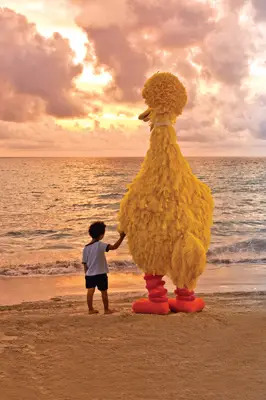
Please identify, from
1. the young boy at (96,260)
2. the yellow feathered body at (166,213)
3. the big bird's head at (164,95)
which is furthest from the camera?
the young boy at (96,260)

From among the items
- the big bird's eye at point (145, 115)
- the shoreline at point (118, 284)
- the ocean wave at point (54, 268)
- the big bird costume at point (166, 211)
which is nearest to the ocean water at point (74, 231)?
the ocean wave at point (54, 268)

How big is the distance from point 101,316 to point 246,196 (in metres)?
28.0

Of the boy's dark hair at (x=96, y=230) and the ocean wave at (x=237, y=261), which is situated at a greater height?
the boy's dark hair at (x=96, y=230)

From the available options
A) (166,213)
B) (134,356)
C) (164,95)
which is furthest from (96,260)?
(164,95)

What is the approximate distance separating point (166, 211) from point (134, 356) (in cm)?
154

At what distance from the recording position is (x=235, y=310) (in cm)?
597

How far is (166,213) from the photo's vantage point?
5008 millimetres

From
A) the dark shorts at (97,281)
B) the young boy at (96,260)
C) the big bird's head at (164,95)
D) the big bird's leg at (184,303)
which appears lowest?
the big bird's leg at (184,303)

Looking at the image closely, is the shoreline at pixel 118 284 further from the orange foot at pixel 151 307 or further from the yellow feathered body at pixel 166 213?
the yellow feathered body at pixel 166 213

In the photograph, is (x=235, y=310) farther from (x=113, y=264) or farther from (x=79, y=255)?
(x=79, y=255)

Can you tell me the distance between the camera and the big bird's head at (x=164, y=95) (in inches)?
203

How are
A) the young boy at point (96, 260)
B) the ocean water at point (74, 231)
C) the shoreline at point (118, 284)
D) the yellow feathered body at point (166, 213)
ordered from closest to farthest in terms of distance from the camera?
the yellow feathered body at point (166, 213) < the young boy at point (96, 260) < the shoreline at point (118, 284) < the ocean water at point (74, 231)

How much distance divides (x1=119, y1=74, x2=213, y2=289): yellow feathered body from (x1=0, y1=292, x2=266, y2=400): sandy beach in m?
0.57

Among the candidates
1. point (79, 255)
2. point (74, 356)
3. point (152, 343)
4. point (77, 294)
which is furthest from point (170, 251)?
point (79, 255)
